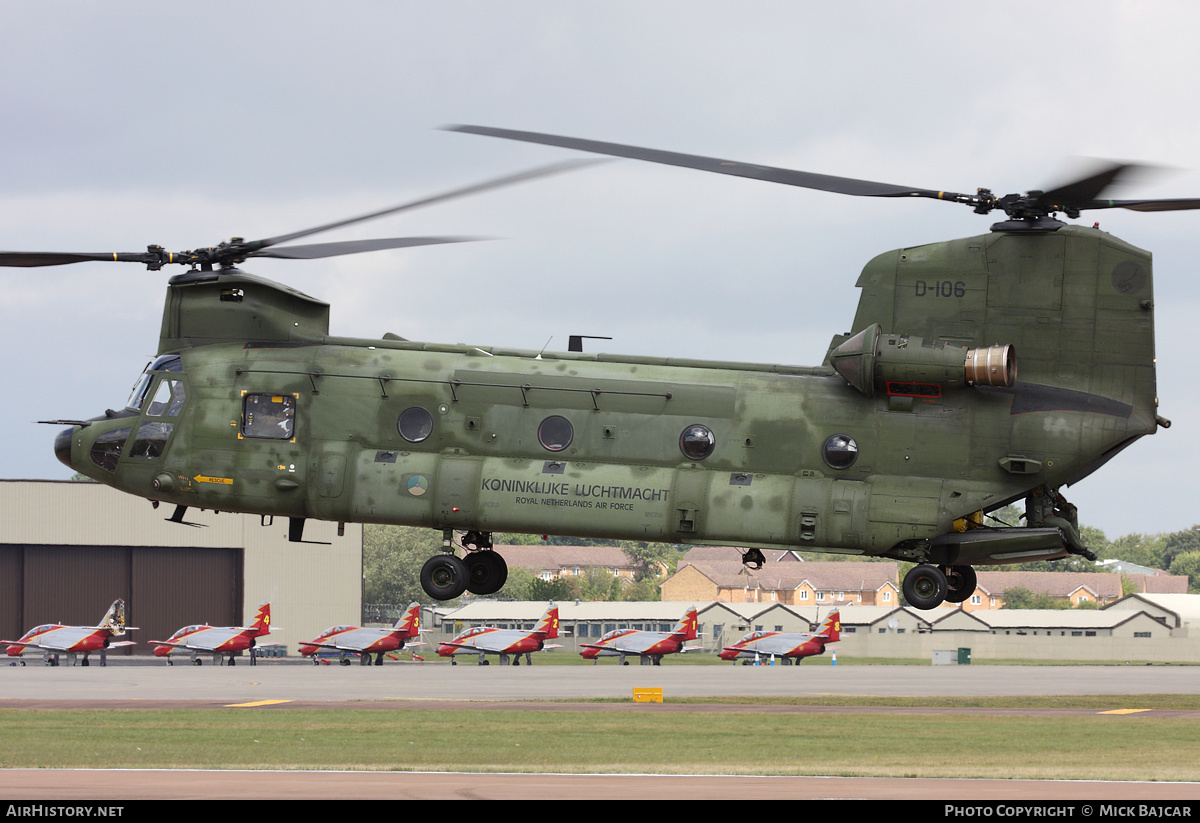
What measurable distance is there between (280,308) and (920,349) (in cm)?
1149

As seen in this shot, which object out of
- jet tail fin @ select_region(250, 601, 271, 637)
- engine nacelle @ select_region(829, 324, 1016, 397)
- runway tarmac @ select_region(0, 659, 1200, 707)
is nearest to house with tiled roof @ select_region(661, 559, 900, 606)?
runway tarmac @ select_region(0, 659, 1200, 707)

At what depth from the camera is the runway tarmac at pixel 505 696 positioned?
87.8 ft

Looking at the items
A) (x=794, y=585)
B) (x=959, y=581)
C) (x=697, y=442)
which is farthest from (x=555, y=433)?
(x=794, y=585)

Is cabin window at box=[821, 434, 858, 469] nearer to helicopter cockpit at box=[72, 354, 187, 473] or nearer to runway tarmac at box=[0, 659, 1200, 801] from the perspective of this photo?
runway tarmac at box=[0, 659, 1200, 801]

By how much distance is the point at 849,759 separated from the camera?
37938 mm

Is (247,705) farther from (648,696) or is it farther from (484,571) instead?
(484,571)

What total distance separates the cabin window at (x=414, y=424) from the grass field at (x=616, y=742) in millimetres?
13757

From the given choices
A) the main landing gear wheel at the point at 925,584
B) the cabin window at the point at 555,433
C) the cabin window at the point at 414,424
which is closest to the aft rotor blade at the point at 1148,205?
the main landing gear wheel at the point at 925,584

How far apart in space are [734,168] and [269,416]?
30.8ft

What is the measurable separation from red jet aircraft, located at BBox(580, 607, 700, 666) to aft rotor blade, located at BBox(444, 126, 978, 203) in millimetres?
84741

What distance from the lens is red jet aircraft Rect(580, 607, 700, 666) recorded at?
341ft

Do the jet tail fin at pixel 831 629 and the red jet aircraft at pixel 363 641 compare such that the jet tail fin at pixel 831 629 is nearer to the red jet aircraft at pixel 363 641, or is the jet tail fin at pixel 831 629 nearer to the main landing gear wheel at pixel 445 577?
the red jet aircraft at pixel 363 641
